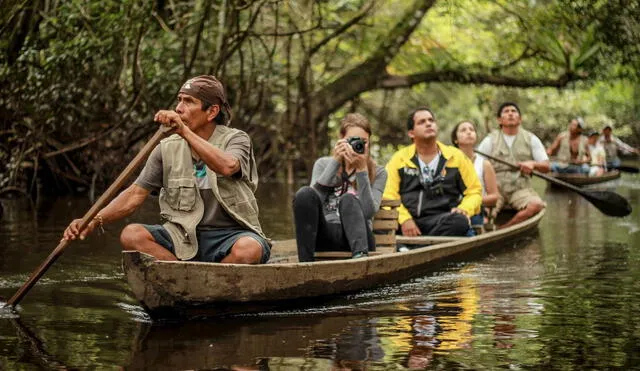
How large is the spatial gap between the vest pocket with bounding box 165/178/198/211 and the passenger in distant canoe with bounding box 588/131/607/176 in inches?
560

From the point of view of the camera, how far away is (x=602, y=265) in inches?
333

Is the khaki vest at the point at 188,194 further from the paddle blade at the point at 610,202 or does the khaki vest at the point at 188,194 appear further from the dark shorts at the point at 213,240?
the paddle blade at the point at 610,202

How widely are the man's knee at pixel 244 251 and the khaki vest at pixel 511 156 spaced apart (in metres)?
6.06

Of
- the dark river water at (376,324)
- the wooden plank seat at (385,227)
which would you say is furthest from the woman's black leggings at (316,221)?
the wooden plank seat at (385,227)

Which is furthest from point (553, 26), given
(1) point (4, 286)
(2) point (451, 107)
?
(2) point (451, 107)

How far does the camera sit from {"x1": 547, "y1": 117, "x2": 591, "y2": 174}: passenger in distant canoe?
64.0 feet

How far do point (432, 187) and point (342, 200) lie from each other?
187 cm

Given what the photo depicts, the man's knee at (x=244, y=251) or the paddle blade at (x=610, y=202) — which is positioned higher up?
the paddle blade at (x=610, y=202)

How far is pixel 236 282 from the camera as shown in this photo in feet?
18.6

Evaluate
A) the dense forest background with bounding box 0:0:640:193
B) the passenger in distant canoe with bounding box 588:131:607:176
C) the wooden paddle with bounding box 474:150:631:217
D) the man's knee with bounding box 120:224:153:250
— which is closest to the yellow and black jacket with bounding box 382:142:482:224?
the wooden paddle with bounding box 474:150:631:217

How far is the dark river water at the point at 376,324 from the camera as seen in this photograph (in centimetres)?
483

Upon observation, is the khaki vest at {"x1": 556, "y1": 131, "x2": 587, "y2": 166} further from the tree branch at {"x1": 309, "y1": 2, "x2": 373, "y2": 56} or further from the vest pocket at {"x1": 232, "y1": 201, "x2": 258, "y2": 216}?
the vest pocket at {"x1": 232, "y1": 201, "x2": 258, "y2": 216}

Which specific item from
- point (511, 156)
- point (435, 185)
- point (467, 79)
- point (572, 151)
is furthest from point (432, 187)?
point (467, 79)

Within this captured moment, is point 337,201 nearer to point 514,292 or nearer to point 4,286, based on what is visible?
point 514,292
